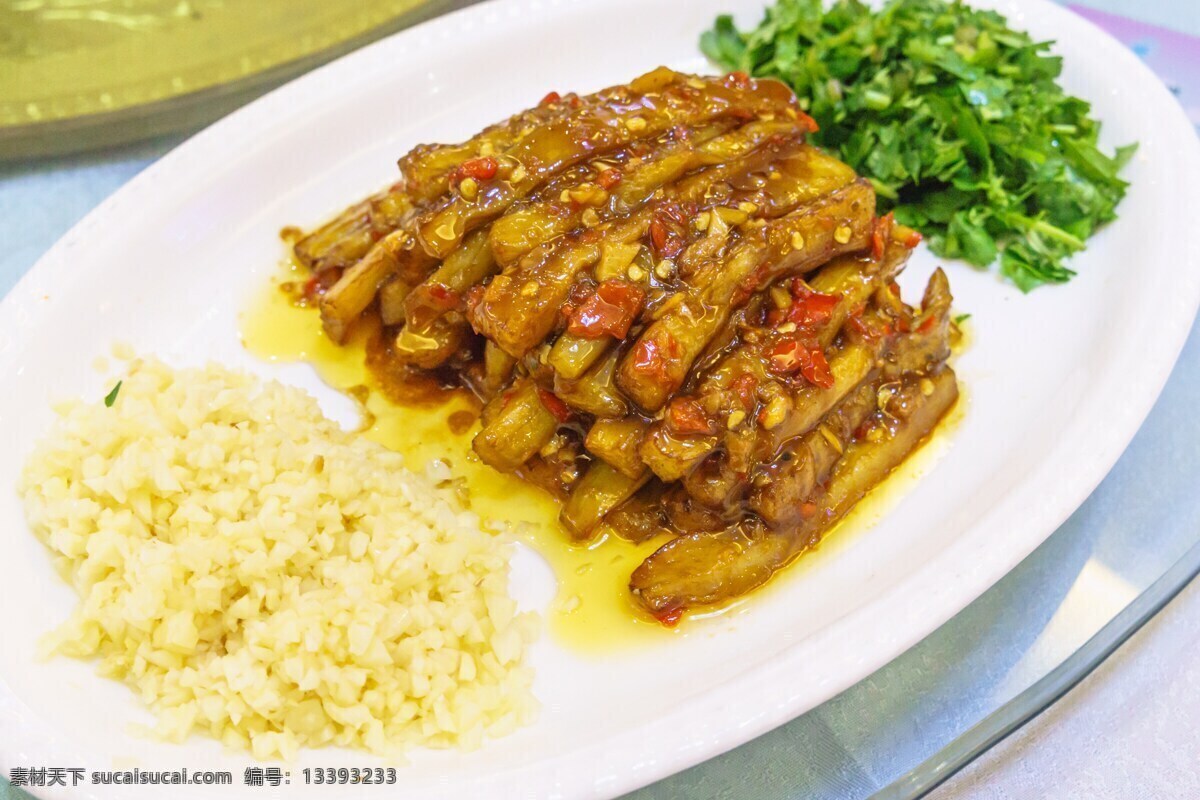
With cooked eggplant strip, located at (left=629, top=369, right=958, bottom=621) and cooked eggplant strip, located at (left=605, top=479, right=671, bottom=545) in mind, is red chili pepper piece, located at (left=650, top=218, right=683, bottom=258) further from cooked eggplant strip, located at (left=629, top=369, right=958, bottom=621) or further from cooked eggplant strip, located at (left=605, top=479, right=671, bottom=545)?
cooked eggplant strip, located at (left=629, top=369, right=958, bottom=621)

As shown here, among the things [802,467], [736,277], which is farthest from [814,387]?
→ [736,277]

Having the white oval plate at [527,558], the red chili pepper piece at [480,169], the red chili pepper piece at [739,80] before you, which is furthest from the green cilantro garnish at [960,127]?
the red chili pepper piece at [480,169]

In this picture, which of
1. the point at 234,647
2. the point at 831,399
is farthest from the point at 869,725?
the point at 234,647

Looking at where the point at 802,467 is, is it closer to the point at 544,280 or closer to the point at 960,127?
the point at 544,280

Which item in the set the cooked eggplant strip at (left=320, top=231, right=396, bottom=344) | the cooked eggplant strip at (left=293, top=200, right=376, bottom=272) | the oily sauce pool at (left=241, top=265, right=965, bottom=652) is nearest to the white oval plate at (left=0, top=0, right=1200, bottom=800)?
the oily sauce pool at (left=241, top=265, right=965, bottom=652)

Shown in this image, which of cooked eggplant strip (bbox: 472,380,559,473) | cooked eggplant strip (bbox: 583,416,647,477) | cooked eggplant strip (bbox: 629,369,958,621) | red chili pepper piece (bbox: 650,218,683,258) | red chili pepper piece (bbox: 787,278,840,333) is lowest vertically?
cooked eggplant strip (bbox: 629,369,958,621)
